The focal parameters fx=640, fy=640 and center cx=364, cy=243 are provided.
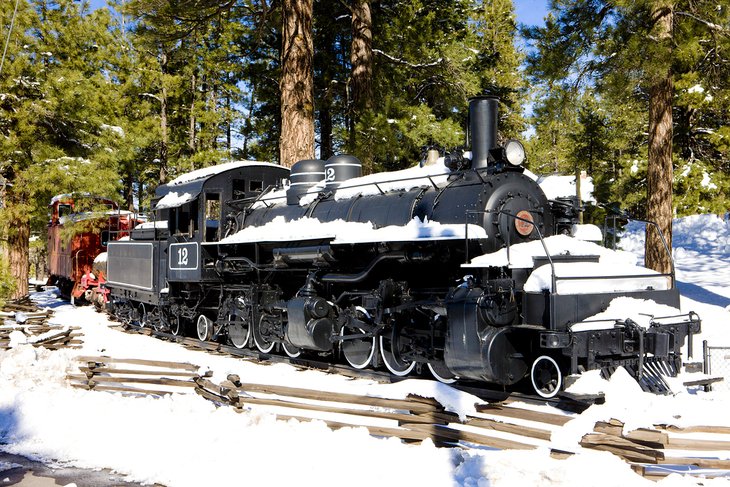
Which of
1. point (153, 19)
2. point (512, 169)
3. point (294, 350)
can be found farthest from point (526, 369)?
point (153, 19)

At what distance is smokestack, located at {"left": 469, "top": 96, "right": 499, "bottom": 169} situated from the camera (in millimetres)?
8914

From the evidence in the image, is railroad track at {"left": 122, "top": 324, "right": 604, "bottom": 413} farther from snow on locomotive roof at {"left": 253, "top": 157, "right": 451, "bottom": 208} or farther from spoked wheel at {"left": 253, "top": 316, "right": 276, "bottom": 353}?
snow on locomotive roof at {"left": 253, "top": 157, "right": 451, "bottom": 208}

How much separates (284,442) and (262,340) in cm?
603

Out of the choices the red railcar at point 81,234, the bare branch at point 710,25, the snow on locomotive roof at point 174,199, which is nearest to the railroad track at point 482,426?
the snow on locomotive roof at point 174,199

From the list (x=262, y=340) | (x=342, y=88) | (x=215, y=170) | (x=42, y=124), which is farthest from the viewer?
(x=342, y=88)

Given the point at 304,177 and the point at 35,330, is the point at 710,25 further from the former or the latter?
the point at 35,330

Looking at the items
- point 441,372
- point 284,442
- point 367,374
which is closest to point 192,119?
point 367,374

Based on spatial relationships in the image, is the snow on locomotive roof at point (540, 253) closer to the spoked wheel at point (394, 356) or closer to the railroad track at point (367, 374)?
the railroad track at point (367, 374)

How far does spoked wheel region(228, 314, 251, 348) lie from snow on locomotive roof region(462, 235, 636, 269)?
235 inches

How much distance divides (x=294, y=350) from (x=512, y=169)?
529 centimetres

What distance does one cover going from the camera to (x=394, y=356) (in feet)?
30.9

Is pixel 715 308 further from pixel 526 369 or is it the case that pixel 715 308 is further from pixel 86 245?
pixel 86 245

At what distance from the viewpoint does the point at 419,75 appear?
21344mm

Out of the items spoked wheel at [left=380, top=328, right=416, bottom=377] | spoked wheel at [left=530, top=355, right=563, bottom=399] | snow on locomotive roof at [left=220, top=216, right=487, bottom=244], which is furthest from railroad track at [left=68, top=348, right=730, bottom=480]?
snow on locomotive roof at [left=220, top=216, right=487, bottom=244]
